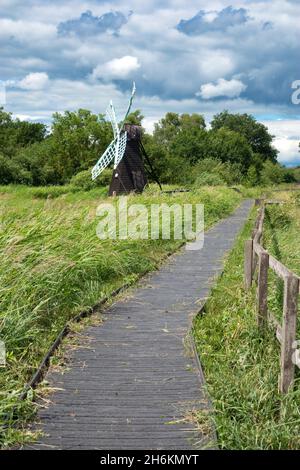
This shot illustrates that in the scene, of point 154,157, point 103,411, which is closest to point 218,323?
point 103,411

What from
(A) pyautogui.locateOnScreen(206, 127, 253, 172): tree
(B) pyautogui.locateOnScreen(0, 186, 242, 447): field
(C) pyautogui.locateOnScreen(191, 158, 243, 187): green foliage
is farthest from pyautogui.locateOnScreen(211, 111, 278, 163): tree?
(B) pyautogui.locateOnScreen(0, 186, 242, 447): field

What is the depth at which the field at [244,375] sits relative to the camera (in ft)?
12.1

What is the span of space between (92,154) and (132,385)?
1693 inches

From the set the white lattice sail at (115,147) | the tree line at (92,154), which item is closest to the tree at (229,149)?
the tree line at (92,154)

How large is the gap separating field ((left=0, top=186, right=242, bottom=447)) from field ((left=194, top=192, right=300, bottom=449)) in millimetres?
1390

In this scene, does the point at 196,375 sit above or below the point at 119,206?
below

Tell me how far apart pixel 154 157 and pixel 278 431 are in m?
44.6

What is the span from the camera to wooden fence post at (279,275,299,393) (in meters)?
4.16

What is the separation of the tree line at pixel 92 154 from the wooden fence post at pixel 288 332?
3150 cm

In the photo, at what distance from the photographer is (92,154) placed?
46.5 m

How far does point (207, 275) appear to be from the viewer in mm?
8992

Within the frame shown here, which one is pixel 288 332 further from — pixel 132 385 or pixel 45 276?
pixel 45 276

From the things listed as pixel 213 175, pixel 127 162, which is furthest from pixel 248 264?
pixel 213 175
